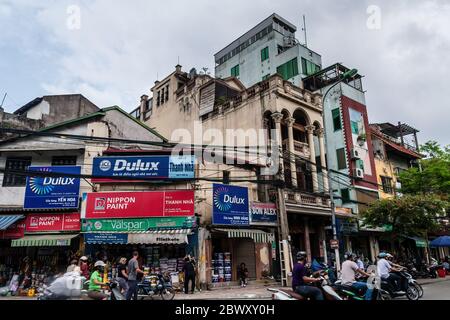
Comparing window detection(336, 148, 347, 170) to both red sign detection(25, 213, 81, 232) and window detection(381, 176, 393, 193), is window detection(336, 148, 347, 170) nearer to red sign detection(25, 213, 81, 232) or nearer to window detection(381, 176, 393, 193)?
window detection(381, 176, 393, 193)

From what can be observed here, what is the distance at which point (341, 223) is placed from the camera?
82.6 feet

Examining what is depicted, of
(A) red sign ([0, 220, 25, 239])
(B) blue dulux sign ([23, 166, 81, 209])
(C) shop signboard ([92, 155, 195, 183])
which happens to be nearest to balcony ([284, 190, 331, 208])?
(C) shop signboard ([92, 155, 195, 183])

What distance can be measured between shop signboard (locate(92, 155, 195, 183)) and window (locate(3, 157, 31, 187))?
4.23 metres

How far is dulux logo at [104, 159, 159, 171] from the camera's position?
18.6m

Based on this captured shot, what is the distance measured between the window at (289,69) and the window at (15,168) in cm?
2217

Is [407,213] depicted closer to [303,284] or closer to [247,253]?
[247,253]

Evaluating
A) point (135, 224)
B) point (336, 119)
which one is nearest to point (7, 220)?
point (135, 224)

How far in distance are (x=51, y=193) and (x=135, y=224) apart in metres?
4.85

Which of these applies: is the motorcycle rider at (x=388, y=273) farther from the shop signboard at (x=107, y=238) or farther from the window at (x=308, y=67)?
the window at (x=308, y=67)

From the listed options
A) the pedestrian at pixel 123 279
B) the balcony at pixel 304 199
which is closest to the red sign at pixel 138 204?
the pedestrian at pixel 123 279

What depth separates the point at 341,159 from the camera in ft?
93.1
